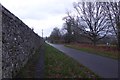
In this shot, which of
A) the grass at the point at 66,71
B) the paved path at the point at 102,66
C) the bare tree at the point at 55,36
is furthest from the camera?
the bare tree at the point at 55,36

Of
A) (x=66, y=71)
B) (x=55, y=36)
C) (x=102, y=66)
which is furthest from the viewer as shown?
(x=55, y=36)

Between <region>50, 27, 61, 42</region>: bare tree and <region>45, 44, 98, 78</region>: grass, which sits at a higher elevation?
<region>50, 27, 61, 42</region>: bare tree

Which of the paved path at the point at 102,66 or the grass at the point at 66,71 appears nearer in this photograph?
the grass at the point at 66,71

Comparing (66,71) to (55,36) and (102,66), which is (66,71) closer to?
(102,66)

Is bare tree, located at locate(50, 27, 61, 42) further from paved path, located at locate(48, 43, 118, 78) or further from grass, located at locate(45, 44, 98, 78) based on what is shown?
grass, located at locate(45, 44, 98, 78)

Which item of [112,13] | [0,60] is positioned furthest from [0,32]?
[112,13]

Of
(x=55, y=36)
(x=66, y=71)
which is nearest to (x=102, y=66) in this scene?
(x=66, y=71)

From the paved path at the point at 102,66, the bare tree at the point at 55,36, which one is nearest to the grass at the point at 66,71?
the paved path at the point at 102,66

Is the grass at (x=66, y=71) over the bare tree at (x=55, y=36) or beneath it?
beneath

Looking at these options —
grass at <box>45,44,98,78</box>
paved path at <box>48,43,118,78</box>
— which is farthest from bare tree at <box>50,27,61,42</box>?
grass at <box>45,44,98,78</box>

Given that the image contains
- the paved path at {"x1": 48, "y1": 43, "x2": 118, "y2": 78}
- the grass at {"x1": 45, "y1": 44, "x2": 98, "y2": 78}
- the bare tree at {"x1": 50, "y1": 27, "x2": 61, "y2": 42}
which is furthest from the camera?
the bare tree at {"x1": 50, "y1": 27, "x2": 61, "y2": 42}

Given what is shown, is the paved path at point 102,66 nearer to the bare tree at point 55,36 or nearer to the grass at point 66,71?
the grass at point 66,71

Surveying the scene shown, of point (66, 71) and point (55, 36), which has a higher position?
point (55, 36)

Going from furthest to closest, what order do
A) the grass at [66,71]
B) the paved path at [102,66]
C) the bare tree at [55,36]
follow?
1. the bare tree at [55,36]
2. the paved path at [102,66]
3. the grass at [66,71]
